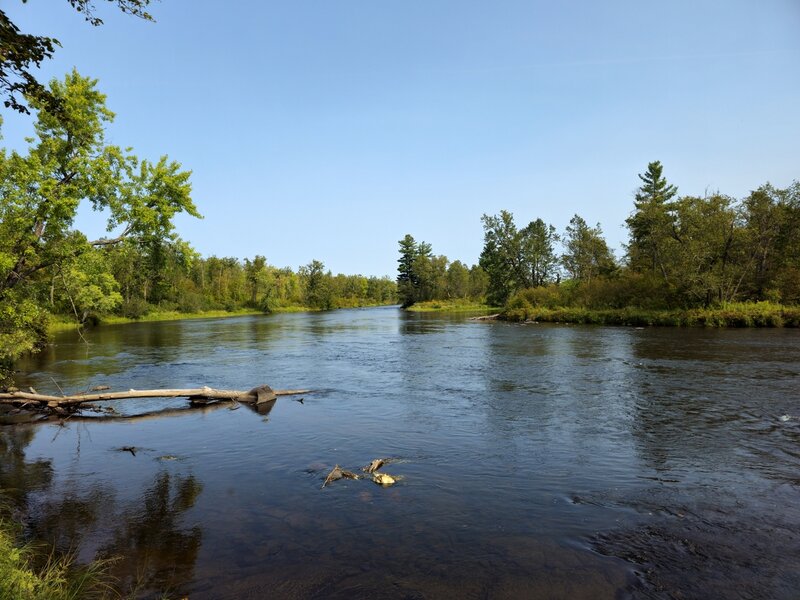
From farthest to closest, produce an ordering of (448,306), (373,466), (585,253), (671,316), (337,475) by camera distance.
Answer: (448,306) → (585,253) → (671,316) → (373,466) → (337,475)

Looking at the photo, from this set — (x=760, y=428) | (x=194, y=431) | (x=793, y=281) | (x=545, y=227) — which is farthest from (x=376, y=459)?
(x=545, y=227)

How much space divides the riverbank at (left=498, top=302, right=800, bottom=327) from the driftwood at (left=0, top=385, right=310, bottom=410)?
42696 millimetres

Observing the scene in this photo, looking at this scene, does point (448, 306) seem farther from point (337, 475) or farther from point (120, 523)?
point (120, 523)

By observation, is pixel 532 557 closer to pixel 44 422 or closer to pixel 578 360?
pixel 44 422

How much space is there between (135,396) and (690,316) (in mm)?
47827

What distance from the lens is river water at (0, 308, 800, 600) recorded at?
6484 millimetres

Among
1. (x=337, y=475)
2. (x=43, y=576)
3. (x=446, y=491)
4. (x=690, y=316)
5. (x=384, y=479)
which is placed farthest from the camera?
(x=690, y=316)

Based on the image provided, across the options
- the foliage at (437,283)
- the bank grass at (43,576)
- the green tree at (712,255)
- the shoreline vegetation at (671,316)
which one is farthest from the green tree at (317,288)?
the bank grass at (43,576)

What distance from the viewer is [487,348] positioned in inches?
1321

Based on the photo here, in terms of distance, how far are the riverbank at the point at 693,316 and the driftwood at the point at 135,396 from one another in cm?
4270

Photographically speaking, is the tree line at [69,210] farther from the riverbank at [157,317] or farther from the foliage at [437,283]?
the foliage at [437,283]

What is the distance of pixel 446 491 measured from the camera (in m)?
9.38

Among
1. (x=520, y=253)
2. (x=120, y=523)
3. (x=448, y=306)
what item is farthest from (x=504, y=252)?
(x=120, y=523)

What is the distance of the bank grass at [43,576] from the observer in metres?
4.65
